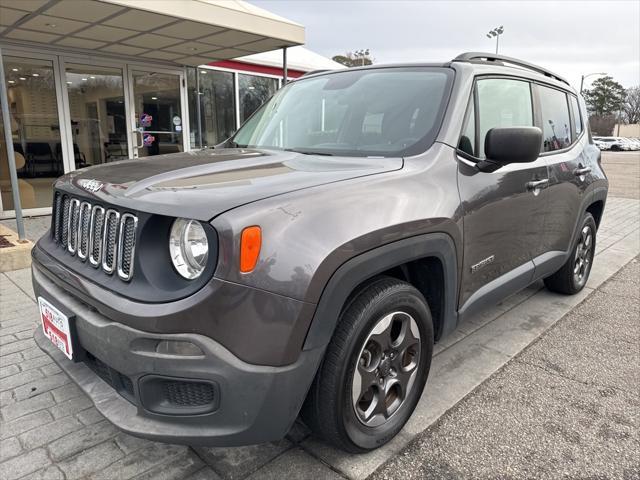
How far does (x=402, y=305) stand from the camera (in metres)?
2.14

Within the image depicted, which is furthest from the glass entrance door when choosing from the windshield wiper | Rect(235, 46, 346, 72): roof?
the windshield wiper

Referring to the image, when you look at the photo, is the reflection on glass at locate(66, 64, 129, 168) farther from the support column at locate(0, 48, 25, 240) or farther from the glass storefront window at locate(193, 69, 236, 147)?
the support column at locate(0, 48, 25, 240)

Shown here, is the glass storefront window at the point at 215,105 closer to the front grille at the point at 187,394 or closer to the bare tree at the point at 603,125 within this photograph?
the front grille at the point at 187,394

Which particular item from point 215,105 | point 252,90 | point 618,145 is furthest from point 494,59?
point 618,145

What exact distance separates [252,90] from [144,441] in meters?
10.2

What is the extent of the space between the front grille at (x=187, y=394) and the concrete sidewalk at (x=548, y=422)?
34.5 inches

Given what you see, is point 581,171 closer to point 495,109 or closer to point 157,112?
point 495,109

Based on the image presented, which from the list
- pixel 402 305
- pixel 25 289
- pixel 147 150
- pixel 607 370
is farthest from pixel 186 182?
pixel 147 150

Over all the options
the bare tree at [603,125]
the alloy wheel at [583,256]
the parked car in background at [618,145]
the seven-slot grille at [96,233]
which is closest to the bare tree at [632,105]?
the bare tree at [603,125]

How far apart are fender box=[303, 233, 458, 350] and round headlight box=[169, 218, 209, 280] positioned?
449mm

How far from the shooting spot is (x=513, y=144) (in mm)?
2443

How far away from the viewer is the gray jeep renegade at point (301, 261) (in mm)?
1660

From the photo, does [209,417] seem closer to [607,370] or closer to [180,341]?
[180,341]

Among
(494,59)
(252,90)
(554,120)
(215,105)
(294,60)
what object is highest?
(294,60)
